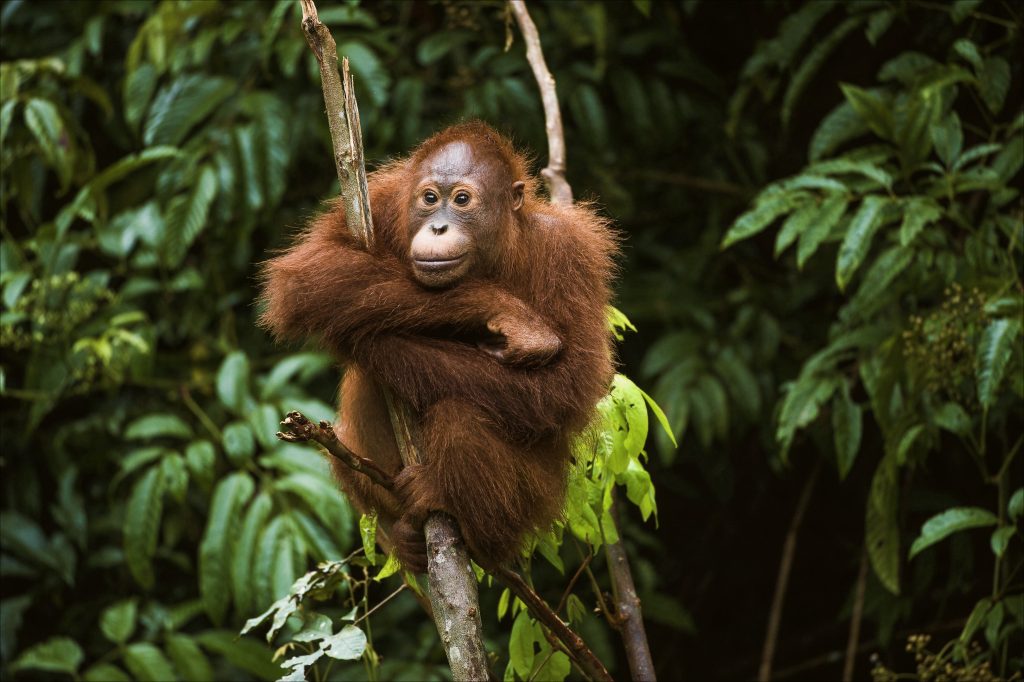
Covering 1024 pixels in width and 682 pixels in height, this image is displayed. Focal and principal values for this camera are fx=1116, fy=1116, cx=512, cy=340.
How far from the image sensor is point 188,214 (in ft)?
13.5

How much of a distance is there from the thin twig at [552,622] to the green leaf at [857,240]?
130 centimetres

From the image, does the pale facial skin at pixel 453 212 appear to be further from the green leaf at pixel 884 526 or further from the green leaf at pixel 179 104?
the green leaf at pixel 179 104

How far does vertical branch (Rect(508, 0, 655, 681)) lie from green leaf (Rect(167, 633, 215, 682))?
1.52m

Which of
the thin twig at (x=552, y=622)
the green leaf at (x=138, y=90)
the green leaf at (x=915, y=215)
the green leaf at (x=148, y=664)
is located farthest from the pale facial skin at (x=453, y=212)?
the green leaf at (x=138, y=90)

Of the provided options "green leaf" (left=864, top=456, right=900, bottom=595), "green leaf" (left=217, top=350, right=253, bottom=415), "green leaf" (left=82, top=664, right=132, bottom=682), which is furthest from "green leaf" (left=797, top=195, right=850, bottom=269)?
"green leaf" (left=82, top=664, right=132, bottom=682)

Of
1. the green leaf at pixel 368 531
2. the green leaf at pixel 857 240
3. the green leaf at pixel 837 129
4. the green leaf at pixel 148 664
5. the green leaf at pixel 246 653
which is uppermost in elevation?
the green leaf at pixel 837 129

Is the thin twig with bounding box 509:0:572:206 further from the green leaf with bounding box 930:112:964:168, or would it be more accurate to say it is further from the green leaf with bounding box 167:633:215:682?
the green leaf with bounding box 167:633:215:682

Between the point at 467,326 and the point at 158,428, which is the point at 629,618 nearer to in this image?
the point at 467,326

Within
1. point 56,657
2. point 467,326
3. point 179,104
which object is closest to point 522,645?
point 467,326

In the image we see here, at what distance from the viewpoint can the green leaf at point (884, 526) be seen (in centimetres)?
333

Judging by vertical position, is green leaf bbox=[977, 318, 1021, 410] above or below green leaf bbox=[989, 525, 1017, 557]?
above

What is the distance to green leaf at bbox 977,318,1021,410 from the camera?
2879 millimetres

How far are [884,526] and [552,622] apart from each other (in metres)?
1.48

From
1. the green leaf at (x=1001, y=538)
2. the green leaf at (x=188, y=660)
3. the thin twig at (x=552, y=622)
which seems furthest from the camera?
the green leaf at (x=188, y=660)
